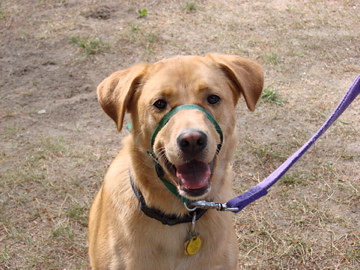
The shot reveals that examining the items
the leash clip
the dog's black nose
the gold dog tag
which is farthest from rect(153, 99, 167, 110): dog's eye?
the gold dog tag

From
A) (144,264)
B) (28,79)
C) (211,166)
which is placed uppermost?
(211,166)

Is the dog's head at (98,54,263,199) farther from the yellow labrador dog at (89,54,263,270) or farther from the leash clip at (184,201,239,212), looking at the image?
the leash clip at (184,201,239,212)

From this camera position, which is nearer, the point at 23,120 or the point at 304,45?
the point at 23,120

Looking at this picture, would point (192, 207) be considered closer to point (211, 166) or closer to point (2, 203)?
point (211, 166)

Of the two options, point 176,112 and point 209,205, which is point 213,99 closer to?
point 176,112

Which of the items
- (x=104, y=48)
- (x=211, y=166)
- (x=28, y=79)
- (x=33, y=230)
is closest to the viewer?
(x=211, y=166)

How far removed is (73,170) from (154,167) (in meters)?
2.02

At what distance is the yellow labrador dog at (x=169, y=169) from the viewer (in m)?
2.52

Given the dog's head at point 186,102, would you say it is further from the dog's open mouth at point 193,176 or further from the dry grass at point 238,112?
the dry grass at point 238,112

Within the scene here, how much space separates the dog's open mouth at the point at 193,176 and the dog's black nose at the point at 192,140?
133 millimetres

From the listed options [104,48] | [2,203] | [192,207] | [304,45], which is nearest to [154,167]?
[192,207]

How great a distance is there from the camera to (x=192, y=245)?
2678mm

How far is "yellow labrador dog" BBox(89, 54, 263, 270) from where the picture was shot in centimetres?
252

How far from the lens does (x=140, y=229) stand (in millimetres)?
2699
